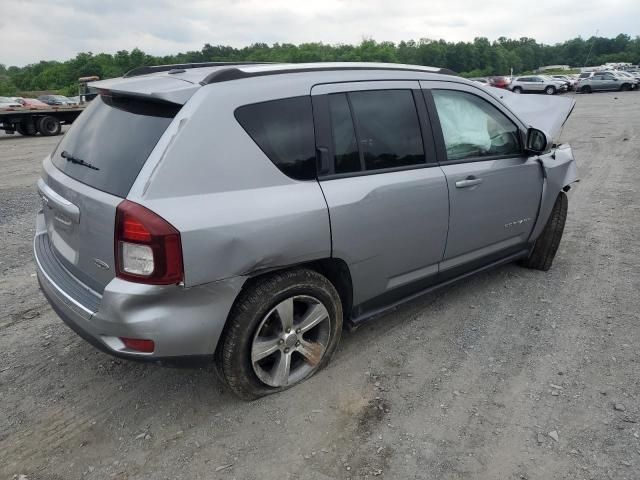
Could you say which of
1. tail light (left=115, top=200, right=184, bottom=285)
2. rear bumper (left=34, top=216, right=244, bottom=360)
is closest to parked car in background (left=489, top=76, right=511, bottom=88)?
rear bumper (left=34, top=216, right=244, bottom=360)

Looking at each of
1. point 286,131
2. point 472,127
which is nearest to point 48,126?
point 472,127

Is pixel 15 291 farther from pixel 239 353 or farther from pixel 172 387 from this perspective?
pixel 239 353

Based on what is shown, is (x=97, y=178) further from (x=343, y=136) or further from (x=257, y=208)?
(x=343, y=136)

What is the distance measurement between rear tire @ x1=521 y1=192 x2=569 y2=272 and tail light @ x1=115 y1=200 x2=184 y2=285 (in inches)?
135

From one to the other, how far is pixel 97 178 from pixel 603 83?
148 ft

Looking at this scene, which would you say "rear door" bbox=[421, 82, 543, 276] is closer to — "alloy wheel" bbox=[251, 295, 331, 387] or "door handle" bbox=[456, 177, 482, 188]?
"door handle" bbox=[456, 177, 482, 188]

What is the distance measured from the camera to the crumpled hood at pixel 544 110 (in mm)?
4555

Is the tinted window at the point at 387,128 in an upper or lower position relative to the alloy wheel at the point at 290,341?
upper

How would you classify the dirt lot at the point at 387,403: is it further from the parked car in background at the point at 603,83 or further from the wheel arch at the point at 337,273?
the parked car in background at the point at 603,83

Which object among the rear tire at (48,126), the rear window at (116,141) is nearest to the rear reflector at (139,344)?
the rear window at (116,141)

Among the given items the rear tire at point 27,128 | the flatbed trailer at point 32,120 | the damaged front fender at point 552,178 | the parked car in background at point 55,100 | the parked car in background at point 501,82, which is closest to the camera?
Result: the damaged front fender at point 552,178

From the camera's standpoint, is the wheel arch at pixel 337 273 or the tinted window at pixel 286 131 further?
the wheel arch at pixel 337 273

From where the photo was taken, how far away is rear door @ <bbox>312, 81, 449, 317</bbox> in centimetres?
282

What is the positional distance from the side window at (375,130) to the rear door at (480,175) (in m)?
0.22
